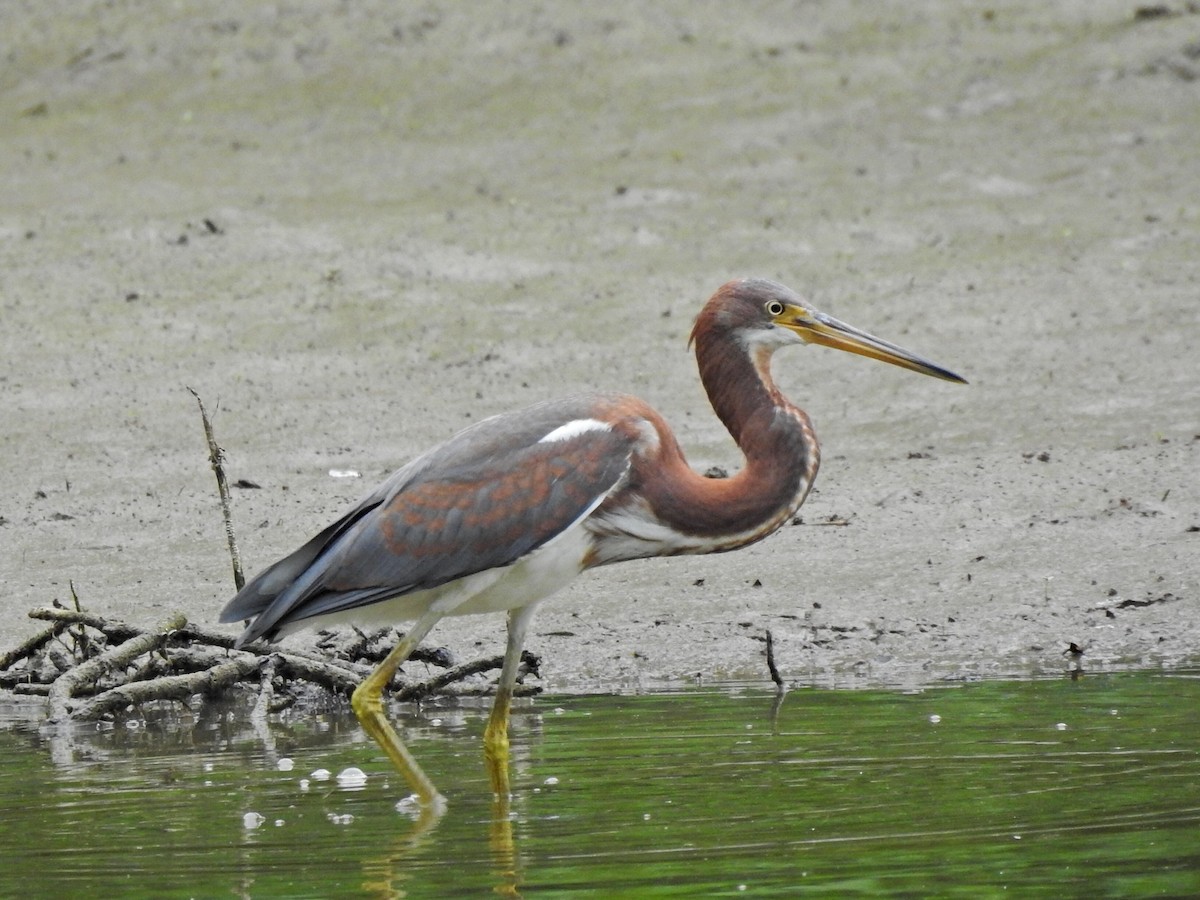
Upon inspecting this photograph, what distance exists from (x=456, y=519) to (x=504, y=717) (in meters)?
0.65

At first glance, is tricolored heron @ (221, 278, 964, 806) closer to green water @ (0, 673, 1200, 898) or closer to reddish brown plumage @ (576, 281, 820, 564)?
reddish brown plumage @ (576, 281, 820, 564)

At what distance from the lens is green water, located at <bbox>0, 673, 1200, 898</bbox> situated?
4.81 meters

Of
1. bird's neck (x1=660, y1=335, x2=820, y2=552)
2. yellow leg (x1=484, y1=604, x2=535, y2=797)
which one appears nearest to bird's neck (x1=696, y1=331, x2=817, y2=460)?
bird's neck (x1=660, y1=335, x2=820, y2=552)

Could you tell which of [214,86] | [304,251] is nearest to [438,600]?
[304,251]

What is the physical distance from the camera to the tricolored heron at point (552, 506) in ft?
21.1

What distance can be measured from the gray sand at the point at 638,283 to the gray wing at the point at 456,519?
1.60 meters

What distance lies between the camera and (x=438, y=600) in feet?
21.8

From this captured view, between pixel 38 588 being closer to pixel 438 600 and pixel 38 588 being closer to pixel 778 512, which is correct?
pixel 438 600

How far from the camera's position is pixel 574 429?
6.48 meters

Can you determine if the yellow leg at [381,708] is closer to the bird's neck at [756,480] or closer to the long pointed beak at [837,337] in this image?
the bird's neck at [756,480]

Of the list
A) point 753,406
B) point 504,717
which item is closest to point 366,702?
point 504,717

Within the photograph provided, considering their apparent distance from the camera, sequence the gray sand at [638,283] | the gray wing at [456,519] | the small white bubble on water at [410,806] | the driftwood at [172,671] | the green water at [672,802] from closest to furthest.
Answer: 1. the green water at [672,802]
2. the small white bubble on water at [410,806]
3. the gray wing at [456,519]
4. the driftwood at [172,671]
5. the gray sand at [638,283]

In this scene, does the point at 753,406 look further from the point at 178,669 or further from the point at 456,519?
the point at 178,669

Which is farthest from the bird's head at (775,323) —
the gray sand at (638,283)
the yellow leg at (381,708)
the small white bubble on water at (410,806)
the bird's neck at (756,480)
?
the small white bubble on water at (410,806)
